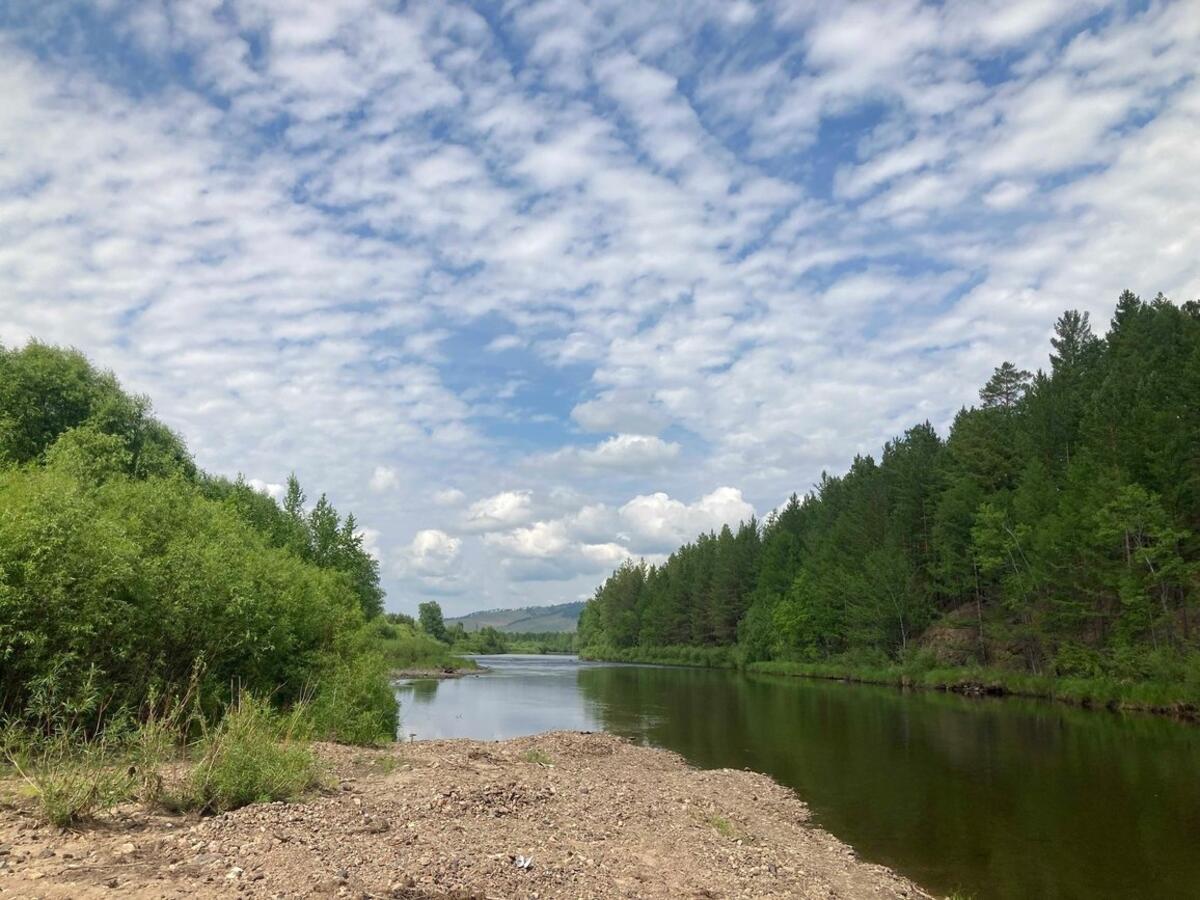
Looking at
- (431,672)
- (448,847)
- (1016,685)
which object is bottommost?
(431,672)

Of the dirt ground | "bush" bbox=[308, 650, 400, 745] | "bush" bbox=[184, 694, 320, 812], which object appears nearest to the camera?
the dirt ground

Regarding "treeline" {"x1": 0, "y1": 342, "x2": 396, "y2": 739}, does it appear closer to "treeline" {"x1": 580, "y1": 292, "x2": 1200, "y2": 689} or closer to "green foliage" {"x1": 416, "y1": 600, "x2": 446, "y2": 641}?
"treeline" {"x1": 580, "y1": 292, "x2": 1200, "y2": 689}

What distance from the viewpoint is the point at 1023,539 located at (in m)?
62.1

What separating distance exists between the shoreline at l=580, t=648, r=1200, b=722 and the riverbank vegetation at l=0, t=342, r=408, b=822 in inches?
1646

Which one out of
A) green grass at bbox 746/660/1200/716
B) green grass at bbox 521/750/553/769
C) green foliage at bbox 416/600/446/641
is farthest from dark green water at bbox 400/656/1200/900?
green foliage at bbox 416/600/446/641

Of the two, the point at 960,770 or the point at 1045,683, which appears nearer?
the point at 960,770

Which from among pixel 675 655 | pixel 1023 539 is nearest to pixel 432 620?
pixel 675 655

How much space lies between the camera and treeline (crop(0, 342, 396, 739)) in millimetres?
16938

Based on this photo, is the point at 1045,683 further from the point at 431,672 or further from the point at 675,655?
the point at 675,655

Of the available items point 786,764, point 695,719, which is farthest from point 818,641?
point 786,764

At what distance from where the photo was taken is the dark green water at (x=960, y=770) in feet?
57.5

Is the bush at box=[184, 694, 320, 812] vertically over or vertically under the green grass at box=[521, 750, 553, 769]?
over

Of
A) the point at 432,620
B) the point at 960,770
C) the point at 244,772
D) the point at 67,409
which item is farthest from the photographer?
the point at 432,620

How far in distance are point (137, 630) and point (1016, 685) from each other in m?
58.5
